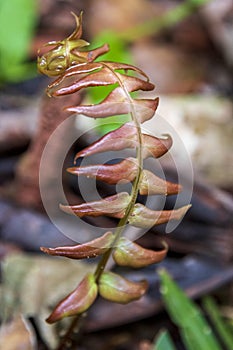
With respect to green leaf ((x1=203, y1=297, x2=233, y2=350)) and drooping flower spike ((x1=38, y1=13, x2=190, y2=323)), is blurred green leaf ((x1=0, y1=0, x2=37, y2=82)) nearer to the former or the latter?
green leaf ((x1=203, y1=297, x2=233, y2=350))

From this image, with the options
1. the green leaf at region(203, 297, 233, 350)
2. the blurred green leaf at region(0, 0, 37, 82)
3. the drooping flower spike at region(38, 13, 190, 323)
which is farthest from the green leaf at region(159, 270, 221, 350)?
the blurred green leaf at region(0, 0, 37, 82)

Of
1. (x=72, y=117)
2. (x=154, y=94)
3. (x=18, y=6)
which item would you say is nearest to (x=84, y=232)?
(x=72, y=117)

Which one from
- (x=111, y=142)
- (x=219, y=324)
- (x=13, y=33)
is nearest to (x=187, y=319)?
(x=219, y=324)

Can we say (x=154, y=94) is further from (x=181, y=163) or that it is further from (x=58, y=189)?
(x=58, y=189)

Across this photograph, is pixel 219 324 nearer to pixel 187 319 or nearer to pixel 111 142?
pixel 187 319

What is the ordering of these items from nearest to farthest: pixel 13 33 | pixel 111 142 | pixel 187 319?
pixel 111 142
pixel 187 319
pixel 13 33

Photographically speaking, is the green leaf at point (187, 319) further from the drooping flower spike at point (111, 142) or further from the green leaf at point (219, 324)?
the drooping flower spike at point (111, 142)
